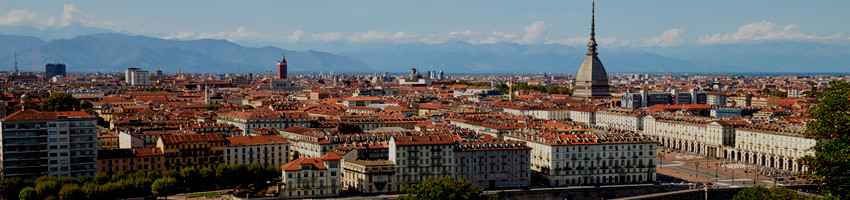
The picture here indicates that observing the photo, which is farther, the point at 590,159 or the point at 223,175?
the point at 590,159

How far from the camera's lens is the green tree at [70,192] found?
58.6 m

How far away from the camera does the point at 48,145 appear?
67.9m

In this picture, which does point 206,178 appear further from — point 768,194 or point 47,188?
point 768,194

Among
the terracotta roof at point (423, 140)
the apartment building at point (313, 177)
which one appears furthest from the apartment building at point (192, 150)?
the terracotta roof at point (423, 140)

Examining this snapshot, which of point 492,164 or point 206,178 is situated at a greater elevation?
point 492,164

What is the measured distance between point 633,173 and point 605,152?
10.5 ft

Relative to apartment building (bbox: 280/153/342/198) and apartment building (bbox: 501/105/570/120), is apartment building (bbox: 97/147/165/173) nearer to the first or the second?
apartment building (bbox: 280/153/342/198)

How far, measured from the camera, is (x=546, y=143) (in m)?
72.6

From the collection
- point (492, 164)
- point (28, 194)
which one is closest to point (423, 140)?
point (492, 164)

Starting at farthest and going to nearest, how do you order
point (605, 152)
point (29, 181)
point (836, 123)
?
point (605, 152)
point (29, 181)
point (836, 123)

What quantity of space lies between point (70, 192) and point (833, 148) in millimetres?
46908

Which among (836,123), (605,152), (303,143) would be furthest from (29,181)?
(836,123)

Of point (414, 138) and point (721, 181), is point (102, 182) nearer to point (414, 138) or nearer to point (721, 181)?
point (414, 138)

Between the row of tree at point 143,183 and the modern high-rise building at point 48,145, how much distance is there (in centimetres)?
253
